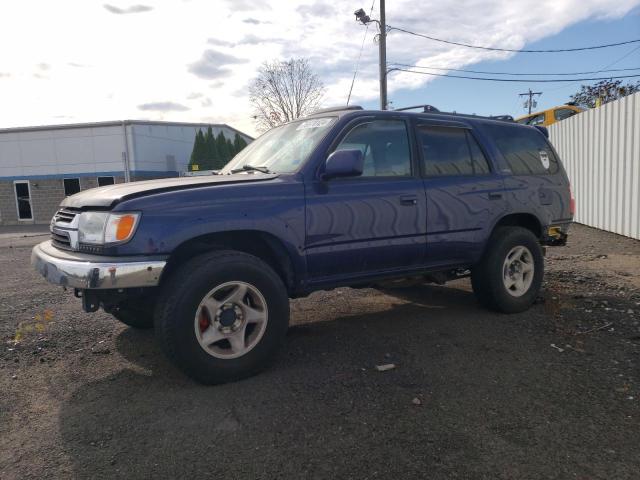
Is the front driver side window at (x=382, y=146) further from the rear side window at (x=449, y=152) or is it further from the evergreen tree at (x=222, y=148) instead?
the evergreen tree at (x=222, y=148)

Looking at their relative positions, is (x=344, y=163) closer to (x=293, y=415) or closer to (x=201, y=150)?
(x=293, y=415)

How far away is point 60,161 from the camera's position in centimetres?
2612

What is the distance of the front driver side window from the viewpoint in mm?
4043


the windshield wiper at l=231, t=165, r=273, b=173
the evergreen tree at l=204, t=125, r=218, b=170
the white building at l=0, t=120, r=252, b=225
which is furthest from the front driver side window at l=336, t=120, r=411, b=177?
the evergreen tree at l=204, t=125, r=218, b=170

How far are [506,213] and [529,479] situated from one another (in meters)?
2.98

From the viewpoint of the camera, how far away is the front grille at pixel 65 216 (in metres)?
3.45

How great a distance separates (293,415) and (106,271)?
1.42 m

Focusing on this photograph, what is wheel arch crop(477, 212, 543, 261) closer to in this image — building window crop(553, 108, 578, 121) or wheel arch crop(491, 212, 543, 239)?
wheel arch crop(491, 212, 543, 239)

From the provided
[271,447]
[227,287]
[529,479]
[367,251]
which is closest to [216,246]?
[227,287]

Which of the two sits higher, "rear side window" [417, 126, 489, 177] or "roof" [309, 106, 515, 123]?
"roof" [309, 106, 515, 123]

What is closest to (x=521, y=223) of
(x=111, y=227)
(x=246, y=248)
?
(x=246, y=248)

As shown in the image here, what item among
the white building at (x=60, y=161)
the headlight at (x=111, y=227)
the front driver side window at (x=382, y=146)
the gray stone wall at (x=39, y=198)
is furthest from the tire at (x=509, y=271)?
the gray stone wall at (x=39, y=198)

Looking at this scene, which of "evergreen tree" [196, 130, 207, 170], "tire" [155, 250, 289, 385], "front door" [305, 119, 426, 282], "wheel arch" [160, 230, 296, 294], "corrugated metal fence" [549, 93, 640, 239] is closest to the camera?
"tire" [155, 250, 289, 385]

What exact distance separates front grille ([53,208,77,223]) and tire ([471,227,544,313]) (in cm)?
358
